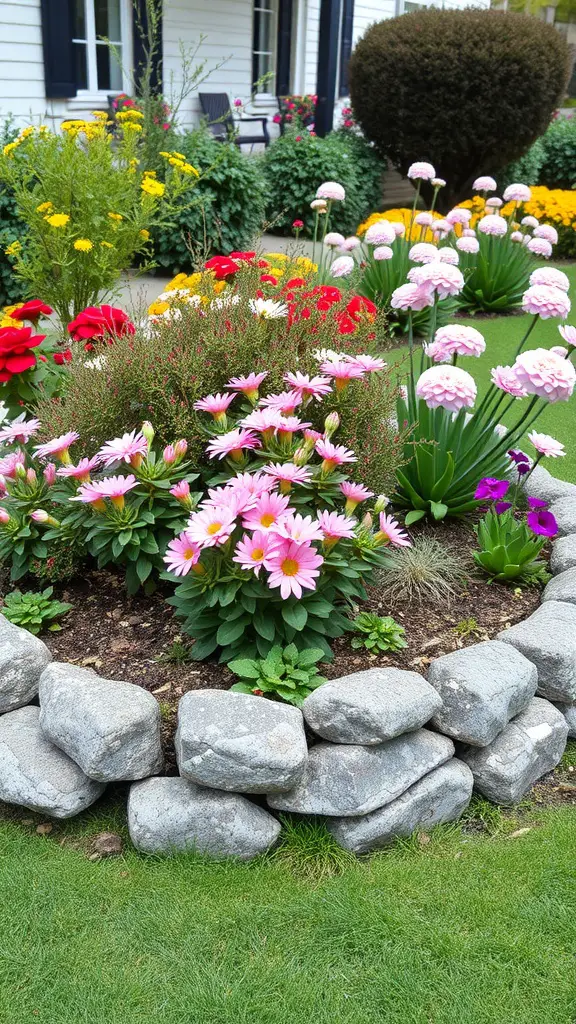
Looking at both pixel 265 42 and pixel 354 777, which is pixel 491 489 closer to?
pixel 354 777

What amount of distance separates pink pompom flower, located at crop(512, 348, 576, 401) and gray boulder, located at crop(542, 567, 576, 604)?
62 centimetres

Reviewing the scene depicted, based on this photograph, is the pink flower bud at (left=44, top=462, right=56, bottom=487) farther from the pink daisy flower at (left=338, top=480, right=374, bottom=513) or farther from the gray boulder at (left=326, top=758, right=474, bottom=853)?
the gray boulder at (left=326, top=758, right=474, bottom=853)

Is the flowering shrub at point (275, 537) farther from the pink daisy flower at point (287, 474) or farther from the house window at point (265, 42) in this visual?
the house window at point (265, 42)

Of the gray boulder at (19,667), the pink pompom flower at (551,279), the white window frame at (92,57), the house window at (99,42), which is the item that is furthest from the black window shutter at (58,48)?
the gray boulder at (19,667)

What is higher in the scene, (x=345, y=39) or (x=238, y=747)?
(x=345, y=39)

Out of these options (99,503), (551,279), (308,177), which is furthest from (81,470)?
(308,177)

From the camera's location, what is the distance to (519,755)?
97.2 inches

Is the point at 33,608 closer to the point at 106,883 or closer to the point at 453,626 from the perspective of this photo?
the point at 106,883

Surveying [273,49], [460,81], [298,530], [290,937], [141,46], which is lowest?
[290,937]

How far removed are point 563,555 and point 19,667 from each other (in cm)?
192

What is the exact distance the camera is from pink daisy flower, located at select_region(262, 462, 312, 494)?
2.44 m

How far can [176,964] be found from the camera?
1.94 metres

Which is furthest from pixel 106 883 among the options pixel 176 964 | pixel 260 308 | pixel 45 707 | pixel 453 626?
pixel 260 308

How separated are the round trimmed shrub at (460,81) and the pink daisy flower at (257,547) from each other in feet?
30.9
